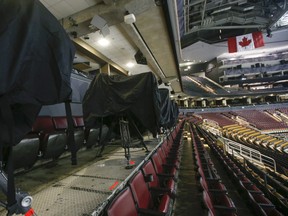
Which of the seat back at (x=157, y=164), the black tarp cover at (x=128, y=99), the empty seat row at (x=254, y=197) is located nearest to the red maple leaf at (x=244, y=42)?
the empty seat row at (x=254, y=197)

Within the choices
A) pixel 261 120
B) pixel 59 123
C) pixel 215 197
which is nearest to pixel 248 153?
pixel 215 197

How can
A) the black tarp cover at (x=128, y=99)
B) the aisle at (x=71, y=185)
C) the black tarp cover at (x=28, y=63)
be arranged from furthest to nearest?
the black tarp cover at (x=128, y=99)
the aisle at (x=71, y=185)
the black tarp cover at (x=28, y=63)

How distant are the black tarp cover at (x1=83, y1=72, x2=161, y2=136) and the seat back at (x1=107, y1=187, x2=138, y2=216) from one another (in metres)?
1.57

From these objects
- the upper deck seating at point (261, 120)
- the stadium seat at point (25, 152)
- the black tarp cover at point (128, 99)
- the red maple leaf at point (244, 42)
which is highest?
the red maple leaf at point (244, 42)

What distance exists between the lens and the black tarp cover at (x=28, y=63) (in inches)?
32.8

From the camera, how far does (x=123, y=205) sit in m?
1.45

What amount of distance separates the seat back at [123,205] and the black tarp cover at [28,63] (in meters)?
0.78

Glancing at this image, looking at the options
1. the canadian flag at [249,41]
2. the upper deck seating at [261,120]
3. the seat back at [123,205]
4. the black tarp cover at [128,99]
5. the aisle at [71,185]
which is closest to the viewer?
the seat back at [123,205]

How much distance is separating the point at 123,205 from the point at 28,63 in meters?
1.20

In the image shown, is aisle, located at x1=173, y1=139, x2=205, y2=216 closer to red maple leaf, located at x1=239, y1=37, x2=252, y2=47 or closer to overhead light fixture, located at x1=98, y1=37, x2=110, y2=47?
overhead light fixture, located at x1=98, y1=37, x2=110, y2=47

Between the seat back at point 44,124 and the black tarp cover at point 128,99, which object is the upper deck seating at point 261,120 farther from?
the seat back at point 44,124

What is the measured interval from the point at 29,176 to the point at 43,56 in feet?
7.05

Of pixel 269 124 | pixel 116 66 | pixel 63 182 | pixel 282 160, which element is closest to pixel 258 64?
pixel 269 124

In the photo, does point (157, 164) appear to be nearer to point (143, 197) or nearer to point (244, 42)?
point (143, 197)
